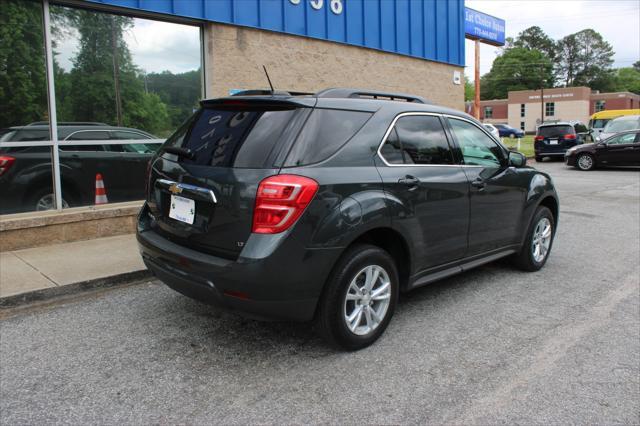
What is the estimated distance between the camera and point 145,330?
397cm

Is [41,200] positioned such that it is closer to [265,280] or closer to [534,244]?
[265,280]

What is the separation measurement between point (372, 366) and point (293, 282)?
2.63 feet

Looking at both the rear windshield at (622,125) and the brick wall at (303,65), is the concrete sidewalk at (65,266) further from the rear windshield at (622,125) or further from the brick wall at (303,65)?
the rear windshield at (622,125)

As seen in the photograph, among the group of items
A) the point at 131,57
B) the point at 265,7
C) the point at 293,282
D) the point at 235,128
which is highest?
the point at 265,7

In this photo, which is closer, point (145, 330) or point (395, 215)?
point (395, 215)

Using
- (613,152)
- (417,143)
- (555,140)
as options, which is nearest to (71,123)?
(417,143)

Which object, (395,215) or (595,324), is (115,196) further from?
(595,324)

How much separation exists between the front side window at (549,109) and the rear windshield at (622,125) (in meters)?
62.3

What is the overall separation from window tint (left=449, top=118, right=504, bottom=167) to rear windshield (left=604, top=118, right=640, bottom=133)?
19.9 metres

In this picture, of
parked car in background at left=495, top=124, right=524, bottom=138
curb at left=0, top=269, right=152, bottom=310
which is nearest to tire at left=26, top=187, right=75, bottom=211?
curb at left=0, top=269, right=152, bottom=310

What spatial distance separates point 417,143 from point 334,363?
1783mm

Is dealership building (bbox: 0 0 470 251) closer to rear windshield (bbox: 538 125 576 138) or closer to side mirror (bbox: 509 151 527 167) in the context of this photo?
side mirror (bbox: 509 151 527 167)

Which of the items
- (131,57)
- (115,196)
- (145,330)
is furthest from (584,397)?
(131,57)

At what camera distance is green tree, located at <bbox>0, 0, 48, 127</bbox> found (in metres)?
6.20
